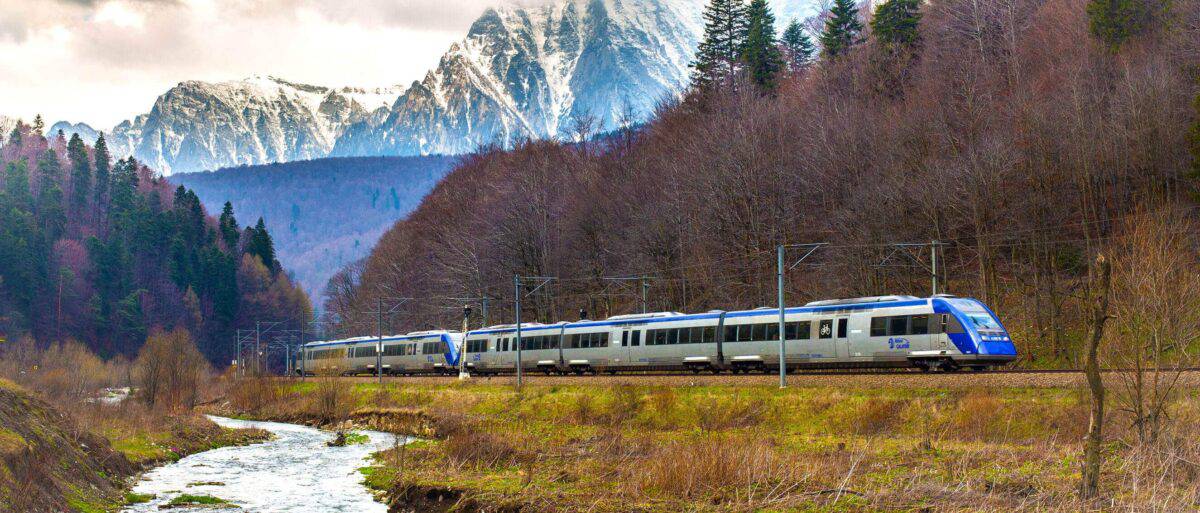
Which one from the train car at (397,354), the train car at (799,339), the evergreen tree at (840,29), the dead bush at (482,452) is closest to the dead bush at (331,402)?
the train car at (397,354)

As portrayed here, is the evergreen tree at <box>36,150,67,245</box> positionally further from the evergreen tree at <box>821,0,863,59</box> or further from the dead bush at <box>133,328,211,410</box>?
the evergreen tree at <box>821,0,863,59</box>

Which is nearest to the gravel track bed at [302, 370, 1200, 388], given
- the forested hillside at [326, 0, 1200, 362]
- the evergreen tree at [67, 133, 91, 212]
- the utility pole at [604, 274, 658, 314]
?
the forested hillside at [326, 0, 1200, 362]

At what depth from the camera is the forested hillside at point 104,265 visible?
6019 inches

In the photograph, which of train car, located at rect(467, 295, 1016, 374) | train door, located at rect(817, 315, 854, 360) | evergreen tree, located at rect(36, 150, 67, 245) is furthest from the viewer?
evergreen tree, located at rect(36, 150, 67, 245)

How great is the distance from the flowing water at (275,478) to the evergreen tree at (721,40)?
6052 cm

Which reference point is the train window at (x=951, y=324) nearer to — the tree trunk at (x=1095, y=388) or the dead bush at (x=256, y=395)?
the tree trunk at (x=1095, y=388)

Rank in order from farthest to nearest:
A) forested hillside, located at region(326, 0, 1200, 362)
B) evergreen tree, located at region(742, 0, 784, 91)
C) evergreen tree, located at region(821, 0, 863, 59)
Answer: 1. evergreen tree, located at region(742, 0, 784, 91)
2. evergreen tree, located at region(821, 0, 863, 59)
3. forested hillside, located at region(326, 0, 1200, 362)

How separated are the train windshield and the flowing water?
23690 mm

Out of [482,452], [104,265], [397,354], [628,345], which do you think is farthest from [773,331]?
[104,265]

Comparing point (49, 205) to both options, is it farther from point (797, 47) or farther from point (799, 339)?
point (799, 339)

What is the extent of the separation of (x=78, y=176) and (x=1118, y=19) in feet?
568

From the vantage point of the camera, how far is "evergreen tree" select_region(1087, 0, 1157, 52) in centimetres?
6625

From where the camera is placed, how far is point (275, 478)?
3728 cm

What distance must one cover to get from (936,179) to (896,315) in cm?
1793
